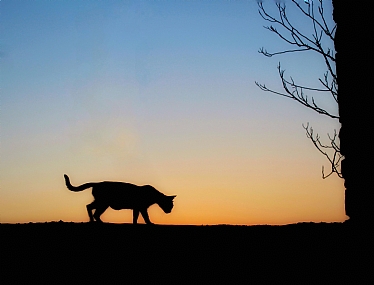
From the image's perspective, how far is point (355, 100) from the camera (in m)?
4.29

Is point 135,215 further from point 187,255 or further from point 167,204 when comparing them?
point 187,255

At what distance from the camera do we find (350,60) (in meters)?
4.40

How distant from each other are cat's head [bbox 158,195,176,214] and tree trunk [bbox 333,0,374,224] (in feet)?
18.6

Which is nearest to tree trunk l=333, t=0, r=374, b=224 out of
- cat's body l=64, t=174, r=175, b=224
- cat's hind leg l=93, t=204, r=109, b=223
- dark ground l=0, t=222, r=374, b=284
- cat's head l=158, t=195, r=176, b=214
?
dark ground l=0, t=222, r=374, b=284

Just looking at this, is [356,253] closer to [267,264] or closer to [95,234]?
[267,264]

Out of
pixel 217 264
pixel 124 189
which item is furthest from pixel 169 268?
pixel 124 189

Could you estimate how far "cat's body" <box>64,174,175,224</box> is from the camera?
28.7 ft

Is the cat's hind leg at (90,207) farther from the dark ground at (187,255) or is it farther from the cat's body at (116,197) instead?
the dark ground at (187,255)

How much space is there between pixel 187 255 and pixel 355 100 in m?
2.29

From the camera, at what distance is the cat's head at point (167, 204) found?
9.80 metres

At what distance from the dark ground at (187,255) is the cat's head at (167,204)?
12.9 ft

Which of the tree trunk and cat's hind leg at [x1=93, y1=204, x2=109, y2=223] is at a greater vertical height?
the tree trunk

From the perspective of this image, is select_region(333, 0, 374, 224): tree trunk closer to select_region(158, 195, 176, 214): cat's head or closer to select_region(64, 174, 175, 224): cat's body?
select_region(64, 174, 175, 224): cat's body

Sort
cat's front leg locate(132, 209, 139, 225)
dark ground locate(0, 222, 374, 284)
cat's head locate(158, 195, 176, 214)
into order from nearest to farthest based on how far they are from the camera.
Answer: dark ground locate(0, 222, 374, 284) < cat's front leg locate(132, 209, 139, 225) < cat's head locate(158, 195, 176, 214)
